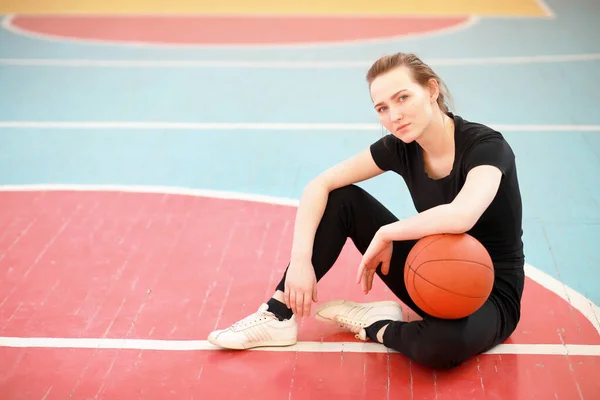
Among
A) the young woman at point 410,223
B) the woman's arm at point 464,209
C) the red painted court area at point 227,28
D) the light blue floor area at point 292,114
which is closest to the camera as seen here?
the woman's arm at point 464,209

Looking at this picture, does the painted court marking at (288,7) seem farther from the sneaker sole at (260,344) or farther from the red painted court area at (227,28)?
the sneaker sole at (260,344)

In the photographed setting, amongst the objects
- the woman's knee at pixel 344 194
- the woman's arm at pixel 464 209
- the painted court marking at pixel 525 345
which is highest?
the woman's arm at pixel 464 209

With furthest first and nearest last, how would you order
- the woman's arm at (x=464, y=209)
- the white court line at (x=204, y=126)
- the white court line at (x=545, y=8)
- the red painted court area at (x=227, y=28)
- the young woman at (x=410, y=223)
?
the white court line at (x=545, y=8) < the red painted court area at (x=227, y=28) < the white court line at (x=204, y=126) < the young woman at (x=410, y=223) < the woman's arm at (x=464, y=209)

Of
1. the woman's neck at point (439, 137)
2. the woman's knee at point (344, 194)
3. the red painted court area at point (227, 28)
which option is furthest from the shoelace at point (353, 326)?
the red painted court area at point (227, 28)

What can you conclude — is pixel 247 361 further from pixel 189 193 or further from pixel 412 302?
pixel 189 193

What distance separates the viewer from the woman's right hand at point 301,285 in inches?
134

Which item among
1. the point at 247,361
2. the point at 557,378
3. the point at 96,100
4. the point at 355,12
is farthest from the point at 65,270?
the point at 355,12

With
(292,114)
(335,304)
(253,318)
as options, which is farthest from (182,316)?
(292,114)

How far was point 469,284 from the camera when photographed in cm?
311

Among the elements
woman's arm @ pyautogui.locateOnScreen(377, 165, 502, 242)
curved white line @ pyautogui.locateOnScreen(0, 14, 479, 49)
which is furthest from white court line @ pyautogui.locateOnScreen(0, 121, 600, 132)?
woman's arm @ pyautogui.locateOnScreen(377, 165, 502, 242)

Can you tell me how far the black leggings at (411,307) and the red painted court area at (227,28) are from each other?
547 cm

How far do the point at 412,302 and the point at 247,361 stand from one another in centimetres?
75

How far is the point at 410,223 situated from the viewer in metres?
3.22

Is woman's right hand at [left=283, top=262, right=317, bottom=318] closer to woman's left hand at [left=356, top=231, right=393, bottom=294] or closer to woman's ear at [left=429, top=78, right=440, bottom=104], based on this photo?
woman's left hand at [left=356, top=231, right=393, bottom=294]
